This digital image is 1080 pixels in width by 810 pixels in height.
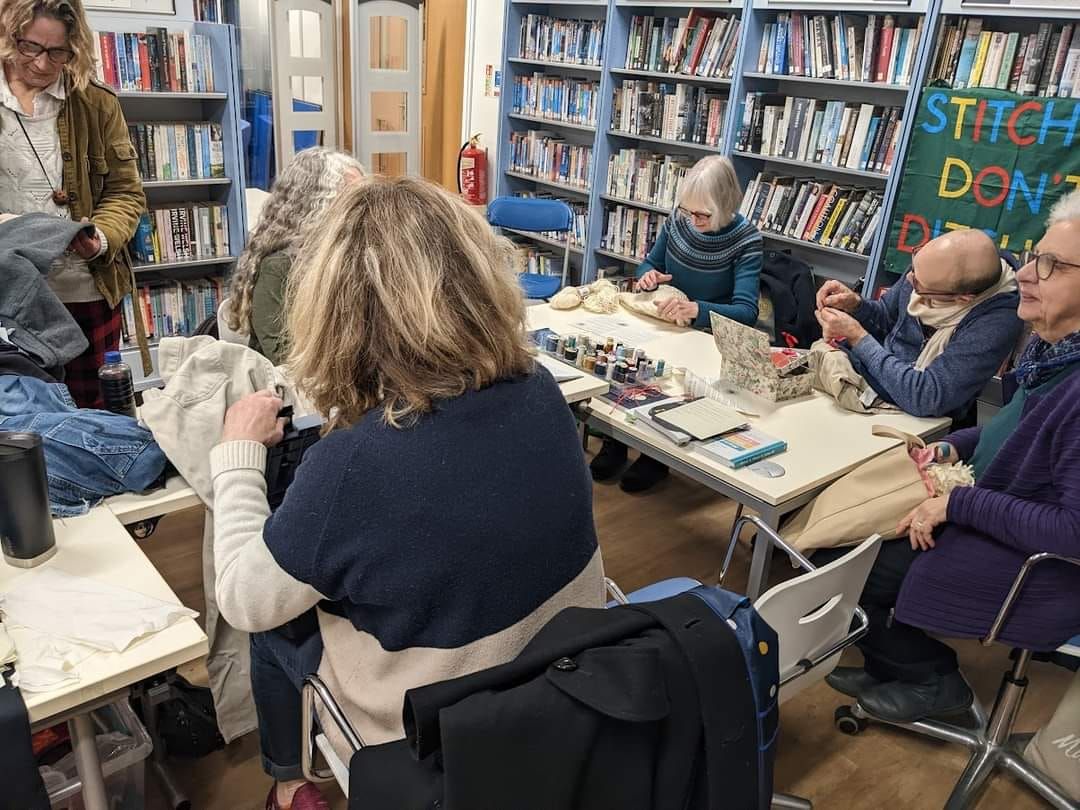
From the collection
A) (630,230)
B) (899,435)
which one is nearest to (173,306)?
(630,230)

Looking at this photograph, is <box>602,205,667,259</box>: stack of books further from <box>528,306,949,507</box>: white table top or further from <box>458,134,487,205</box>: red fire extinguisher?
<box>528,306,949,507</box>: white table top

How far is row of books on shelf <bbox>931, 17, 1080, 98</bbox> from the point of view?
9.75 ft

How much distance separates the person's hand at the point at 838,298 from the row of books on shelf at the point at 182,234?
114 inches

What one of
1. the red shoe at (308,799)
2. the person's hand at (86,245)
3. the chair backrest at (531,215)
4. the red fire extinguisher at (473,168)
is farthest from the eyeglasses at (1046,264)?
the red fire extinguisher at (473,168)

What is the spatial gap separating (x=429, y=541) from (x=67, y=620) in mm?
572

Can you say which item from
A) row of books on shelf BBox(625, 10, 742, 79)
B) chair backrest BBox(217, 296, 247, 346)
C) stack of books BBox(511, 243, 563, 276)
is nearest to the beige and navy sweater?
chair backrest BBox(217, 296, 247, 346)

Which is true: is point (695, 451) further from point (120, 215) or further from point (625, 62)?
point (625, 62)

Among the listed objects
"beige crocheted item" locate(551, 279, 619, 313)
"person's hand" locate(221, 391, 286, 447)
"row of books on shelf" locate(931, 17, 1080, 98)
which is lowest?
"beige crocheted item" locate(551, 279, 619, 313)

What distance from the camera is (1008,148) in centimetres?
308

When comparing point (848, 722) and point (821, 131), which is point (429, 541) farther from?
point (821, 131)

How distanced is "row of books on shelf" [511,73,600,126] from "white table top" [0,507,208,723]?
3.80 m

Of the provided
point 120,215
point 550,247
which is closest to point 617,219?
point 550,247

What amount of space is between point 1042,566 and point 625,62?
3586 mm

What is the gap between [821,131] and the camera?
12.1ft
